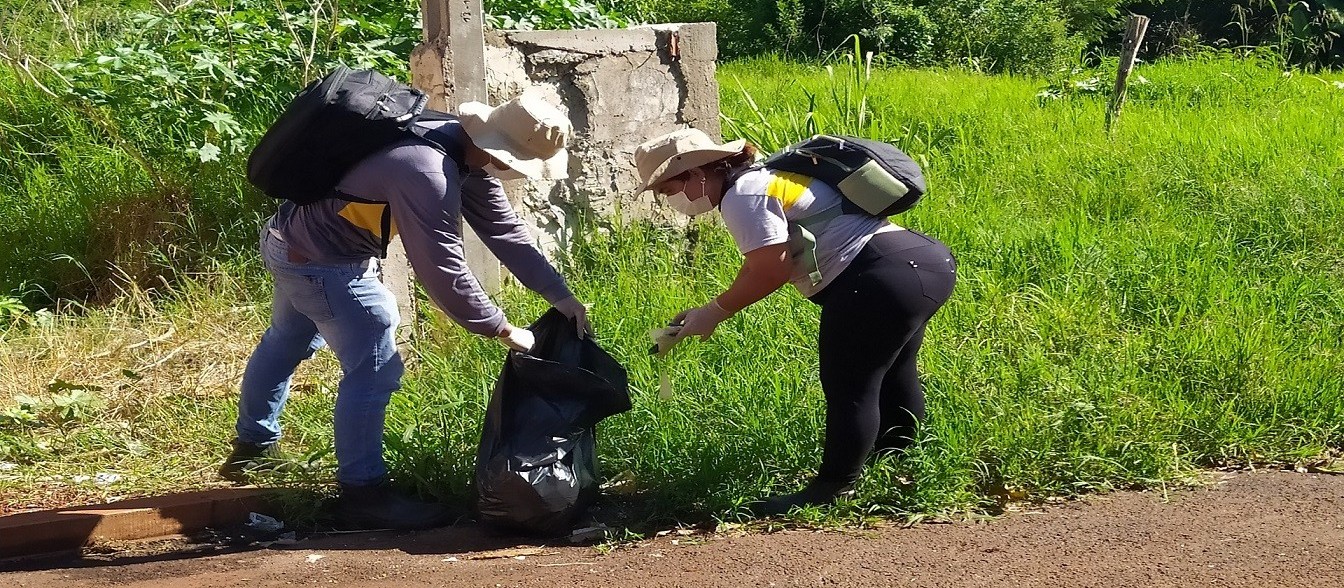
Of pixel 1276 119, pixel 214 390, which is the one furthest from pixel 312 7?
pixel 1276 119

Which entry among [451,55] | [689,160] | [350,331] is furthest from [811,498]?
[451,55]

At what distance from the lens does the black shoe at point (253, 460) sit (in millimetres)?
4203

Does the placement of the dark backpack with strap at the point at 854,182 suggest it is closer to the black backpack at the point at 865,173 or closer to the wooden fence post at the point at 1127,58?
the black backpack at the point at 865,173

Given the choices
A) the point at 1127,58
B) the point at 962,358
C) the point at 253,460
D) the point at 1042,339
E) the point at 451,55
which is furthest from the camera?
the point at 1127,58

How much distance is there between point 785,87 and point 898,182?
633 centimetres

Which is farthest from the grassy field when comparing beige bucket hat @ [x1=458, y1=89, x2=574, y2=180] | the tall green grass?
beige bucket hat @ [x1=458, y1=89, x2=574, y2=180]

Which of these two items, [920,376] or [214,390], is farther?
[214,390]

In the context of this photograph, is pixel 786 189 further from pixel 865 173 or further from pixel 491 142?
pixel 491 142

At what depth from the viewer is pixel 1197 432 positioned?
160 inches

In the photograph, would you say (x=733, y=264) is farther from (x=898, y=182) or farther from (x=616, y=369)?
(x=898, y=182)

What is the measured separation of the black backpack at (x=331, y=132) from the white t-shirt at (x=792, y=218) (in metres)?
0.85

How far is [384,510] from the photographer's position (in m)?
3.74

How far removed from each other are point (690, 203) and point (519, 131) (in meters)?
0.51

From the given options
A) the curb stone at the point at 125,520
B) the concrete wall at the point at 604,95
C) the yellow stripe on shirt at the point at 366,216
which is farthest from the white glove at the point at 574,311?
the concrete wall at the point at 604,95
